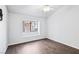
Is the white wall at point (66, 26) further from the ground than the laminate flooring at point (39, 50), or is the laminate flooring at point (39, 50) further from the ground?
the white wall at point (66, 26)

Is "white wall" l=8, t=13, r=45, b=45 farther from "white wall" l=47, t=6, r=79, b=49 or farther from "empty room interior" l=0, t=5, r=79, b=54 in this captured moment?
"white wall" l=47, t=6, r=79, b=49

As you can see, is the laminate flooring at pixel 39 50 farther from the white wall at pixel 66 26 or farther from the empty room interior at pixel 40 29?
the white wall at pixel 66 26

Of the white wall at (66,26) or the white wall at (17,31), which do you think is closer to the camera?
the white wall at (66,26)

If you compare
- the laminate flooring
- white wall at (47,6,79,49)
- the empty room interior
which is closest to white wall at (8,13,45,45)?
the empty room interior

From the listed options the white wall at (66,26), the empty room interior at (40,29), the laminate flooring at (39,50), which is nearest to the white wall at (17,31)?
the empty room interior at (40,29)

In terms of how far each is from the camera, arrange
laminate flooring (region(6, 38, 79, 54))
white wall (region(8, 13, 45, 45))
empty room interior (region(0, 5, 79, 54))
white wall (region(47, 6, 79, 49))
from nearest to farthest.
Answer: laminate flooring (region(6, 38, 79, 54)) < empty room interior (region(0, 5, 79, 54)) < white wall (region(47, 6, 79, 49)) < white wall (region(8, 13, 45, 45))

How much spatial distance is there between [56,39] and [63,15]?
1.30 meters

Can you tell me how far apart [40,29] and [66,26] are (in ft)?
5.70

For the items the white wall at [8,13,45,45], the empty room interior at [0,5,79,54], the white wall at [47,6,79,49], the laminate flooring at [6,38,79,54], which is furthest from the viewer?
the white wall at [8,13,45,45]

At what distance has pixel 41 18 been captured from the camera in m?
4.53

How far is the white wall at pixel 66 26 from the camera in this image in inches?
110

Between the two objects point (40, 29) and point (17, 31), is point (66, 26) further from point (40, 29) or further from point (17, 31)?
point (17, 31)

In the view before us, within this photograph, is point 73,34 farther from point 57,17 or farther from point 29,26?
point 29,26

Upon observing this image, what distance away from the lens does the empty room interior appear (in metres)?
2.63
